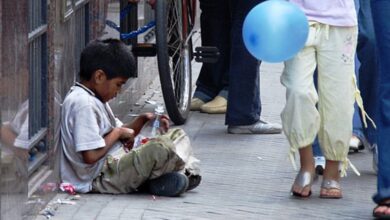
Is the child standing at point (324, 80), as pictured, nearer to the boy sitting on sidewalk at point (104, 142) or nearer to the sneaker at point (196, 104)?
the boy sitting on sidewalk at point (104, 142)

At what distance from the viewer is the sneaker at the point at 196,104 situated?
9172mm

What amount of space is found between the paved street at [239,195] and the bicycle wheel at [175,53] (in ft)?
0.80

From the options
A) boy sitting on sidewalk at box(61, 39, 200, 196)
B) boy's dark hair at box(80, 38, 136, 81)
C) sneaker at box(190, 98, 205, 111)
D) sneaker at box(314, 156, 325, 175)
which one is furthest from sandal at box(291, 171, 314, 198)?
sneaker at box(190, 98, 205, 111)

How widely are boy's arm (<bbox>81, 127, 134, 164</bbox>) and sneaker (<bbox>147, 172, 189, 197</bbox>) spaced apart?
10.8 inches

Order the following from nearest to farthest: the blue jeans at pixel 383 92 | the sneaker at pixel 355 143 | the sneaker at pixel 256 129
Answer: the blue jeans at pixel 383 92
the sneaker at pixel 355 143
the sneaker at pixel 256 129

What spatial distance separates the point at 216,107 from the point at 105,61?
9.33 feet

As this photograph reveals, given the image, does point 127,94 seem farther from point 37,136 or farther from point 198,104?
point 37,136

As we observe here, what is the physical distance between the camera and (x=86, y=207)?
6.12 meters

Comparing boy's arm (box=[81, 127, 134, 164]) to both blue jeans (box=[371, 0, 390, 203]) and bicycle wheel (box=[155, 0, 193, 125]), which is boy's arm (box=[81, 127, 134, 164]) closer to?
bicycle wheel (box=[155, 0, 193, 125])

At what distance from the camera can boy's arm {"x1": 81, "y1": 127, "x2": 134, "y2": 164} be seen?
624 cm

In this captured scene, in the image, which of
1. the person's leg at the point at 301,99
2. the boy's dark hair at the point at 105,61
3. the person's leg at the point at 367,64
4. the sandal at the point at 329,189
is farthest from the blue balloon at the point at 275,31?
the person's leg at the point at 367,64

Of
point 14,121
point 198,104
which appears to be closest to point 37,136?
point 14,121

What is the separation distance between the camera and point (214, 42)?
351 inches

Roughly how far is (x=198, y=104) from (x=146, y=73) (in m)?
0.72
